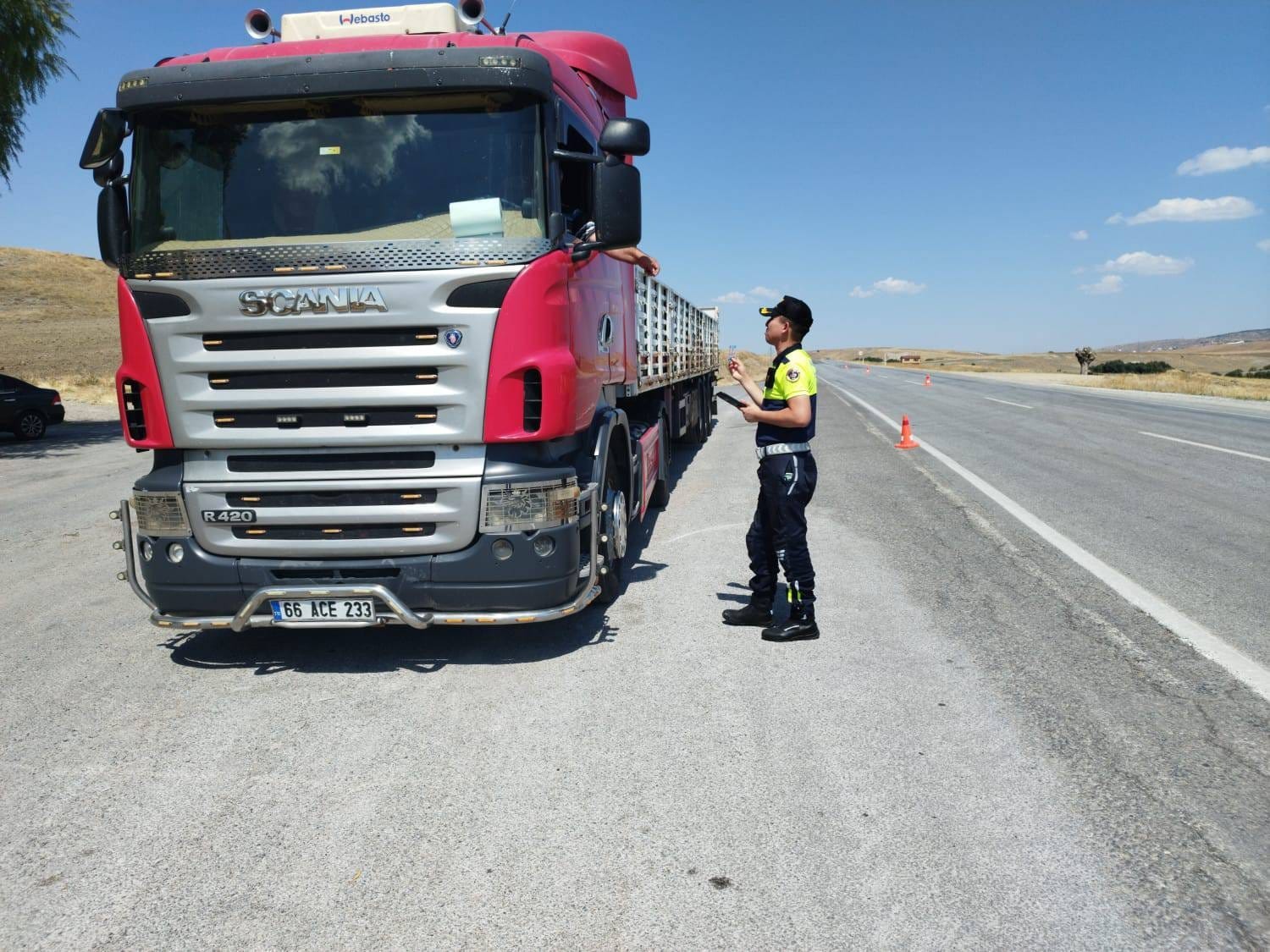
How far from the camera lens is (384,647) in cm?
505

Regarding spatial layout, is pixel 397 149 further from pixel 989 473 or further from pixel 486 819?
pixel 989 473

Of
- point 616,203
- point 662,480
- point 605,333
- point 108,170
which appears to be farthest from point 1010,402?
point 108,170

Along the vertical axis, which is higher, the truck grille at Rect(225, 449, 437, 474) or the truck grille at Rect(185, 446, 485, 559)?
the truck grille at Rect(225, 449, 437, 474)

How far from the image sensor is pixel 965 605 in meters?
5.48

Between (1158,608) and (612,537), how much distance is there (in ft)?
10.9

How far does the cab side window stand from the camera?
4.69 m

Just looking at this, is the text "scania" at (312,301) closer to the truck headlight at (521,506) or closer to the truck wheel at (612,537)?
the truck headlight at (521,506)

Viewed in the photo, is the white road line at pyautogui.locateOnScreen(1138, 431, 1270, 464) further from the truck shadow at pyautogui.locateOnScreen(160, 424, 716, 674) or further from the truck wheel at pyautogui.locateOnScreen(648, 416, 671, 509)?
the truck shadow at pyautogui.locateOnScreen(160, 424, 716, 674)

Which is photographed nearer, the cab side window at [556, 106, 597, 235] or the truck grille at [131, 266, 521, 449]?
the truck grille at [131, 266, 521, 449]

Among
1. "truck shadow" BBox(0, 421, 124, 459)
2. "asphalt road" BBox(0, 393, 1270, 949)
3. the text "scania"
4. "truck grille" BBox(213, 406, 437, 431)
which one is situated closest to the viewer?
"asphalt road" BBox(0, 393, 1270, 949)

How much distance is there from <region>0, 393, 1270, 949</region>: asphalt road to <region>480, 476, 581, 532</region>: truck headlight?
788 millimetres

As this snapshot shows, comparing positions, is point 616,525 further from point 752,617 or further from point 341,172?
point 341,172

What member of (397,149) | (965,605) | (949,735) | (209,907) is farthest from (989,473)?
(209,907)

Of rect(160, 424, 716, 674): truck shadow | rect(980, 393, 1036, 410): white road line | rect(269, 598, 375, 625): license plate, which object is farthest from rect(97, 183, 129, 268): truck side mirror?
rect(980, 393, 1036, 410): white road line
